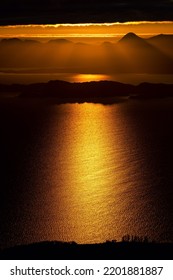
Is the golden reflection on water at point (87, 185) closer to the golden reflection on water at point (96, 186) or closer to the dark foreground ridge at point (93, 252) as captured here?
the golden reflection on water at point (96, 186)

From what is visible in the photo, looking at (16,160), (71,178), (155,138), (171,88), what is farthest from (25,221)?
(171,88)

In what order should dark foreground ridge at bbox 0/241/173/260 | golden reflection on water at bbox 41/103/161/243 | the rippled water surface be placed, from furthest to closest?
golden reflection on water at bbox 41/103/161/243 → the rippled water surface → dark foreground ridge at bbox 0/241/173/260

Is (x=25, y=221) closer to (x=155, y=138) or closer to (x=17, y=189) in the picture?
(x=17, y=189)

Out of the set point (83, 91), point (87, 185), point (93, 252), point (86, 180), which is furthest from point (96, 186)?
point (83, 91)

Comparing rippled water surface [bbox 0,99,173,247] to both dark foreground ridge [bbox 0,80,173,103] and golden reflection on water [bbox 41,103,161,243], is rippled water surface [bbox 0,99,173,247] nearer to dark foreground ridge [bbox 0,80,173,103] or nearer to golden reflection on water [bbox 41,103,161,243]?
golden reflection on water [bbox 41,103,161,243]

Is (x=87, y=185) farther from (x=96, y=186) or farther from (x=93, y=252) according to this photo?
(x=93, y=252)

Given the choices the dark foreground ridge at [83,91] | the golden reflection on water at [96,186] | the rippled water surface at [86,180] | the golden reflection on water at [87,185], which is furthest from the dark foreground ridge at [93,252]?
the dark foreground ridge at [83,91]

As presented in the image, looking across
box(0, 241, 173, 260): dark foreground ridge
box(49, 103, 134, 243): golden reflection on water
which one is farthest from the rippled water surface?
box(0, 241, 173, 260): dark foreground ridge
